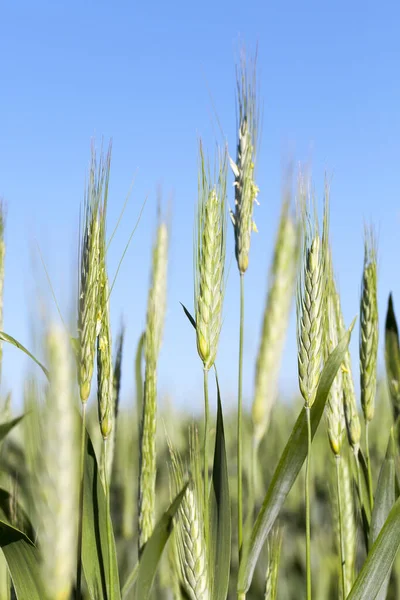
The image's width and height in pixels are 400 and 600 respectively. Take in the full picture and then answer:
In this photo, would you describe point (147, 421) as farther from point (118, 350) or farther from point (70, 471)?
point (70, 471)

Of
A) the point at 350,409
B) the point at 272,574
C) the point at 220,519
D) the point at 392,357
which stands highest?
the point at 392,357

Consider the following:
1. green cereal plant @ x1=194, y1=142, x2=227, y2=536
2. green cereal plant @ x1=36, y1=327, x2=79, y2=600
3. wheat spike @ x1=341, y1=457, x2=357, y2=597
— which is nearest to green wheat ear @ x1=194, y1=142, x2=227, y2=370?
green cereal plant @ x1=194, y1=142, x2=227, y2=536

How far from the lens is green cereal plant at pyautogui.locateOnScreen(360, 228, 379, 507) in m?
1.34

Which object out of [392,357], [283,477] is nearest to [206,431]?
[283,477]

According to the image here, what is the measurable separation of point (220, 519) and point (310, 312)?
368 millimetres

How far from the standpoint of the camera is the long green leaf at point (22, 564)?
1.03 meters

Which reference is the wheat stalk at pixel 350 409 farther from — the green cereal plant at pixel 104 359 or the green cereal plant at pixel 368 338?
the green cereal plant at pixel 104 359

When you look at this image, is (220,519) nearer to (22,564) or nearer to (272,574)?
(272,574)

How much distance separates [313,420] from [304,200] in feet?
1.26

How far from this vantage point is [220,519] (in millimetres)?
1156

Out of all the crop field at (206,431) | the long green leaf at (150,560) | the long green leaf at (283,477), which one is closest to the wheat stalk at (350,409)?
the crop field at (206,431)

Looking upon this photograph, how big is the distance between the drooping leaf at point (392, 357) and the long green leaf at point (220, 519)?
458 mm

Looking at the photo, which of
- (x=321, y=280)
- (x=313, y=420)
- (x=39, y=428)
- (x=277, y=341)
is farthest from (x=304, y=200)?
(x=39, y=428)

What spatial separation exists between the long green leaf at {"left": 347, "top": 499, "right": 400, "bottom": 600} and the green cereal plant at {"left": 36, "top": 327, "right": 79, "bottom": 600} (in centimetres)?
45
